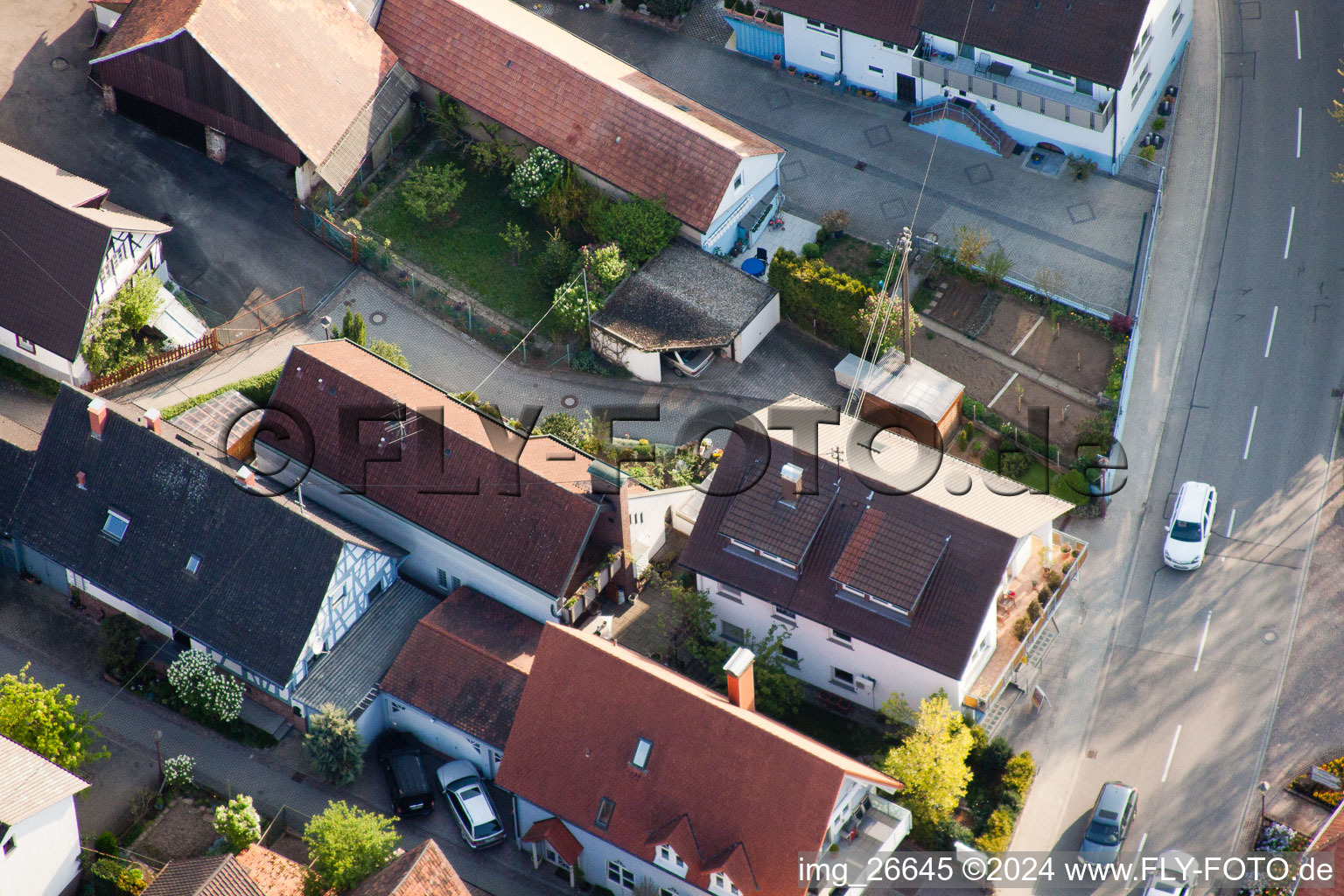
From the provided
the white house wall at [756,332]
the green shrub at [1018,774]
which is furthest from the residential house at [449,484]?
the green shrub at [1018,774]

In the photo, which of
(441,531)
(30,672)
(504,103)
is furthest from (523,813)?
(504,103)

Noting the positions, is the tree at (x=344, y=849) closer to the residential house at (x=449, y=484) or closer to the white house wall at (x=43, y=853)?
the white house wall at (x=43, y=853)

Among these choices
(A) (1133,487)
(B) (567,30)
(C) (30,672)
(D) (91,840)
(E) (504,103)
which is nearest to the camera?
(D) (91,840)

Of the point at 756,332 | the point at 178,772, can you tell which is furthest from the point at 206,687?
the point at 756,332

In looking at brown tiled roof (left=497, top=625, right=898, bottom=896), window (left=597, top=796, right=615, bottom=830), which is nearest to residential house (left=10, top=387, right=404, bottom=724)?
brown tiled roof (left=497, top=625, right=898, bottom=896)

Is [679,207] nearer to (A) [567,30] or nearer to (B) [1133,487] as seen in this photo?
(A) [567,30]

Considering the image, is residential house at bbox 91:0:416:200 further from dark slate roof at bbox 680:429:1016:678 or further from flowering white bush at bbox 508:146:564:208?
dark slate roof at bbox 680:429:1016:678
